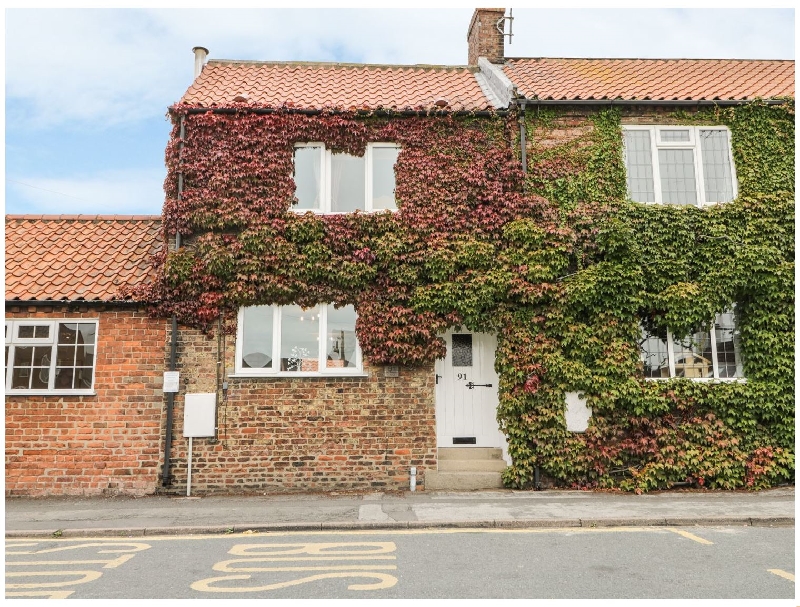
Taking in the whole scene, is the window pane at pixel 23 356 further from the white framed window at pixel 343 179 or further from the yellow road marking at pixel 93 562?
the yellow road marking at pixel 93 562

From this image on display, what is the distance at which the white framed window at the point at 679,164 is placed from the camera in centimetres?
1277

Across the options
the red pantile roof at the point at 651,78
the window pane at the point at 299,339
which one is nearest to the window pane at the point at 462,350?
the window pane at the point at 299,339

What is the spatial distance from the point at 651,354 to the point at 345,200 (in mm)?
6204

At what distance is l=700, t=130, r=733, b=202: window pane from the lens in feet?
41.9

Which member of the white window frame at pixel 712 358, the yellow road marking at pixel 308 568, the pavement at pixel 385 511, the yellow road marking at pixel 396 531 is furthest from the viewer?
the white window frame at pixel 712 358

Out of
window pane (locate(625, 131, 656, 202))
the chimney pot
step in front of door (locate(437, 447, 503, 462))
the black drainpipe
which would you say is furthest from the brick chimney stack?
the black drainpipe

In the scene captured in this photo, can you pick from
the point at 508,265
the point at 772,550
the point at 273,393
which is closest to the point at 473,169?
the point at 508,265

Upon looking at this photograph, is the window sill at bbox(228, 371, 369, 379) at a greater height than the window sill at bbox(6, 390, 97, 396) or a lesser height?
greater

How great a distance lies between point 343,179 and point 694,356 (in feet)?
23.4

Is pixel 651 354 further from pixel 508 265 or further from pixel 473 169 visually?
pixel 473 169

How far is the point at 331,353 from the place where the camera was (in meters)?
12.2

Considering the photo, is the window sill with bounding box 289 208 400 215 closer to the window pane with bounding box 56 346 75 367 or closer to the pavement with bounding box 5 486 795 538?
the window pane with bounding box 56 346 75 367

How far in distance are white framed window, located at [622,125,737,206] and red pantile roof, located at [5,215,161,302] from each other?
359 inches

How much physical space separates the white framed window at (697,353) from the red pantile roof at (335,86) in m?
5.41
